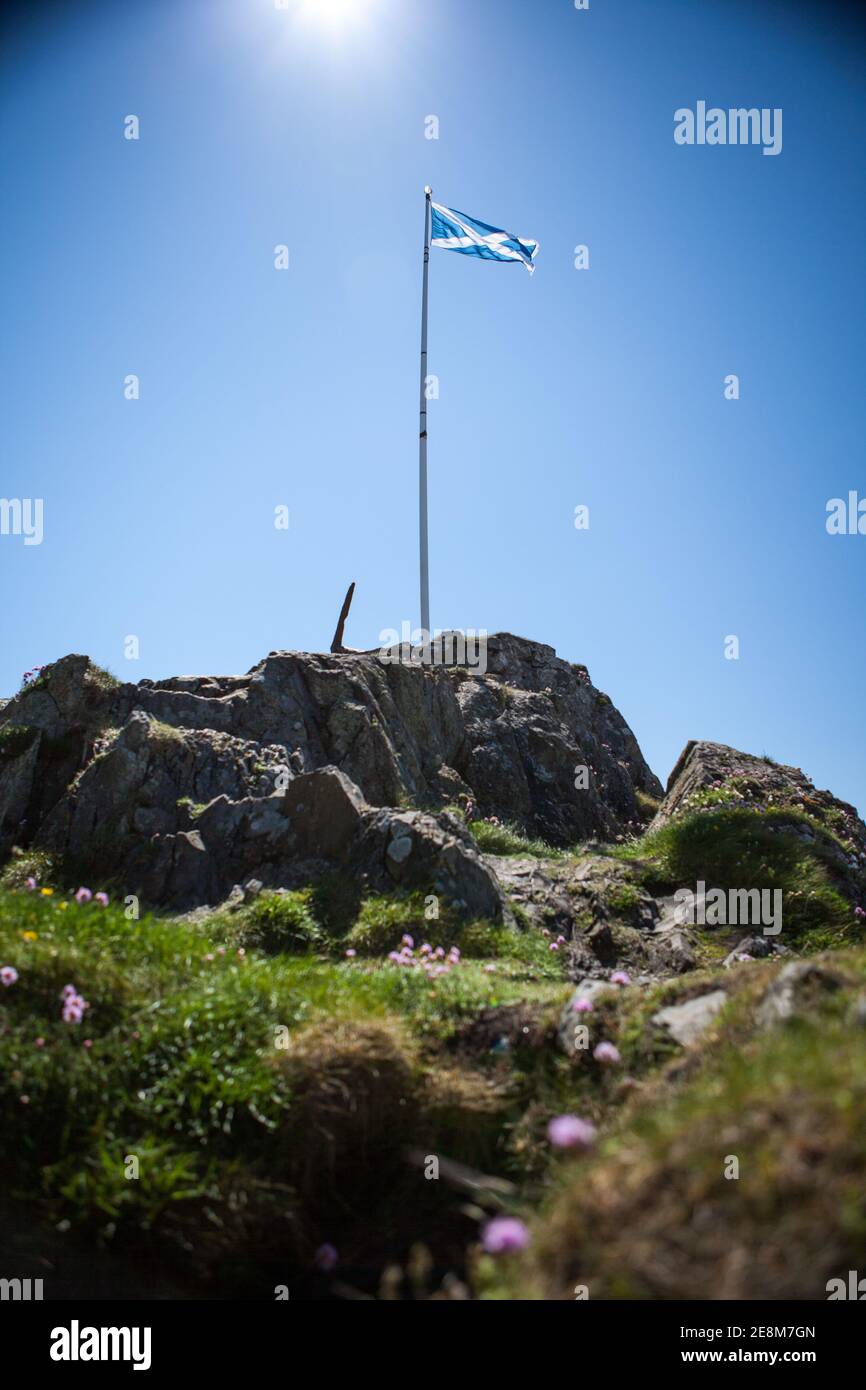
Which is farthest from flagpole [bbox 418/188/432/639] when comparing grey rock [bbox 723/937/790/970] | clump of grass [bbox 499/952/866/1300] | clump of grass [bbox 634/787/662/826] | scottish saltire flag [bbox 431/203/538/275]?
clump of grass [bbox 499/952/866/1300]

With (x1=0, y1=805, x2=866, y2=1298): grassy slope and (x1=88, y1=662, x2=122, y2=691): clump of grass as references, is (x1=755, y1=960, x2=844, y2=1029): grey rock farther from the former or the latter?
(x1=88, y1=662, x2=122, y2=691): clump of grass

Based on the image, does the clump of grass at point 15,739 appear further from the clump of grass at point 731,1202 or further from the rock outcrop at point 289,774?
the clump of grass at point 731,1202

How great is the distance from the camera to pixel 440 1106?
4.89 m

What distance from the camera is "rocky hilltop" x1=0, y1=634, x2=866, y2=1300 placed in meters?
2.51

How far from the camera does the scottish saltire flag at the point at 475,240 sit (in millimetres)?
21094

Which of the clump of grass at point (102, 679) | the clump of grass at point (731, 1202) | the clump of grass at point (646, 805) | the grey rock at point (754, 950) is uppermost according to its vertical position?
the clump of grass at point (102, 679)

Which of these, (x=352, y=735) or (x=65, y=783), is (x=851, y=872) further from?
(x=65, y=783)

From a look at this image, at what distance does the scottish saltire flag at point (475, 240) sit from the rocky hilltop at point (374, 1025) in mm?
13182

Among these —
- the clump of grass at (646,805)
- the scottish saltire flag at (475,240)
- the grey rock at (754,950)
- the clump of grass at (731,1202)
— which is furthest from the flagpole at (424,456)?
the clump of grass at (731,1202)

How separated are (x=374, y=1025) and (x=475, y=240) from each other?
21.2 meters

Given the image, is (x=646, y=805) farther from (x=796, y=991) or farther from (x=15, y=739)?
(x=796, y=991)

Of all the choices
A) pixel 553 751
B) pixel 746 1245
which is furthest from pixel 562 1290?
pixel 553 751
